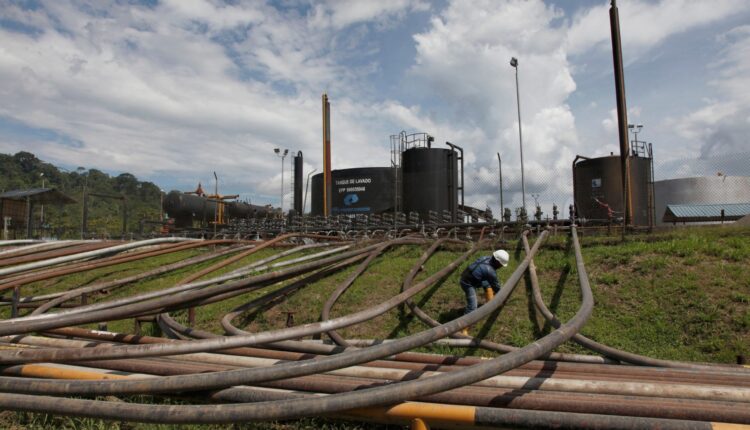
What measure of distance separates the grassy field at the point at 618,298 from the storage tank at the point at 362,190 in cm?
1526

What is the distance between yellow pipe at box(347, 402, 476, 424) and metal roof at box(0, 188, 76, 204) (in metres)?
22.3

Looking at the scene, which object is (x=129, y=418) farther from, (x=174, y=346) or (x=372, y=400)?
(x=372, y=400)

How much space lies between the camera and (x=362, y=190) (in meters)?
23.8

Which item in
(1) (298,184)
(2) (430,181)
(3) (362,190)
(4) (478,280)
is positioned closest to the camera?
(4) (478,280)

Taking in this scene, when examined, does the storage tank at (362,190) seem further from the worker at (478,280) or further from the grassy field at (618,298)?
the worker at (478,280)

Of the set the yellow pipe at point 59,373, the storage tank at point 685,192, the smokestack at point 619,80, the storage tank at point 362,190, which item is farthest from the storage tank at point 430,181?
the storage tank at point 685,192

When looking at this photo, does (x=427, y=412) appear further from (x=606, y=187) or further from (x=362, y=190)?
(x=362, y=190)

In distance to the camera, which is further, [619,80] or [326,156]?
[326,156]

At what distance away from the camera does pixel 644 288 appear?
5.86 meters

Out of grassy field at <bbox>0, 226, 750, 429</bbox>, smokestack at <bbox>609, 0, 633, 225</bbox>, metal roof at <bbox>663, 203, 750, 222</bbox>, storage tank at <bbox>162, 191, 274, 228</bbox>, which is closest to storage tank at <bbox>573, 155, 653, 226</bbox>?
smokestack at <bbox>609, 0, 633, 225</bbox>

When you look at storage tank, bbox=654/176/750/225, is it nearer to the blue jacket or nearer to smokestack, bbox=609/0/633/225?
smokestack, bbox=609/0/633/225

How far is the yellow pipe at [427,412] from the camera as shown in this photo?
2.34 metres

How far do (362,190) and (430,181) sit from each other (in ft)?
20.5

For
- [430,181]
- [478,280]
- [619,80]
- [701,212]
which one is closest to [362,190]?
[430,181]
